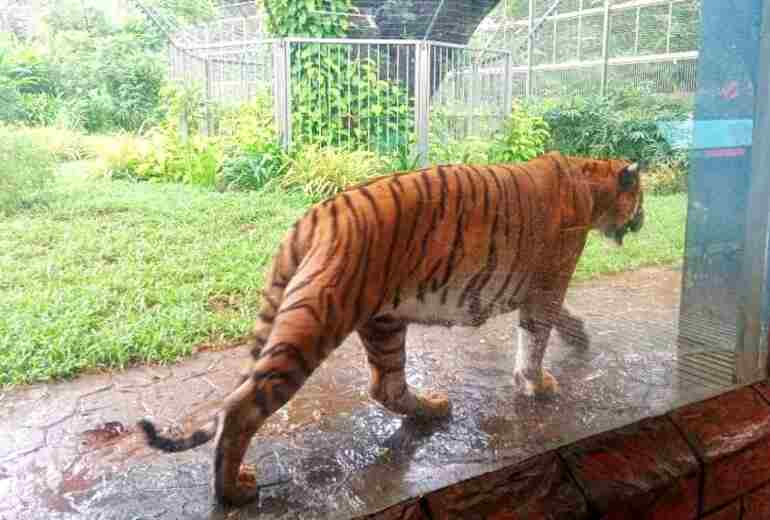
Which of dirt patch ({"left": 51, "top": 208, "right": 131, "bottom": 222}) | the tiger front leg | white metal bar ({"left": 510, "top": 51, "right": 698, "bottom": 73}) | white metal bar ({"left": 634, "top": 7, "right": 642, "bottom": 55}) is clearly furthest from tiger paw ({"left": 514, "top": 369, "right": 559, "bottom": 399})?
dirt patch ({"left": 51, "top": 208, "right": 131, "bottom": 222})

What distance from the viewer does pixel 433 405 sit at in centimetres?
143

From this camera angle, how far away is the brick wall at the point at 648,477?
1205 mm

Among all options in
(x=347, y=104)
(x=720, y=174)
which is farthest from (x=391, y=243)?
(x=720, y=174)

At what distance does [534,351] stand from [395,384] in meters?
0.35

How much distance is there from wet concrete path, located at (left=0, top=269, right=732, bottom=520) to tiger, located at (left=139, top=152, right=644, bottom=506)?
4 centimetres

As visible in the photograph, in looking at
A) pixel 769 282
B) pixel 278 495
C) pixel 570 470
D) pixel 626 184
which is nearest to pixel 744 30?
pixel 626 184

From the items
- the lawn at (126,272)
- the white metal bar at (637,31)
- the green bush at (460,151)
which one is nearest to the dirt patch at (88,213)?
the lawn at (126,272)

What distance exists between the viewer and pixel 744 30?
172 centimetres

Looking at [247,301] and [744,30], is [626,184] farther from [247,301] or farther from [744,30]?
[247,301]

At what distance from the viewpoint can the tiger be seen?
1.12 metres

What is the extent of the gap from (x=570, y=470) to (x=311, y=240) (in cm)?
65

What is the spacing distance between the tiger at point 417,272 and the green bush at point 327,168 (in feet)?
0.18

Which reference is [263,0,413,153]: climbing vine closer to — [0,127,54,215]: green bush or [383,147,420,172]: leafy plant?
[383,147,420,172]: leafy plant

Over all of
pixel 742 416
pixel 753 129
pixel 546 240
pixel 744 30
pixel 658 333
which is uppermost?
pixel 744 30
